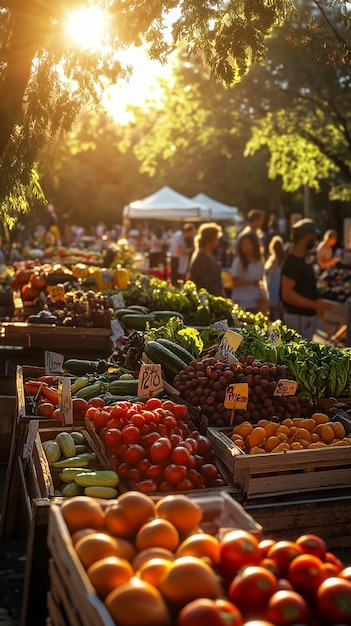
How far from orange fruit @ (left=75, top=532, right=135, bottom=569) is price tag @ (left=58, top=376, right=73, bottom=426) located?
2.14 metres

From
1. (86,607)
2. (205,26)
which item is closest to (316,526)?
(86,607)

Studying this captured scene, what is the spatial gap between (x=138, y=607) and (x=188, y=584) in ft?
0.52

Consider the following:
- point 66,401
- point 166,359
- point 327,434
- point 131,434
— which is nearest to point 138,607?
point 131,434

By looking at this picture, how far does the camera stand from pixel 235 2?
5.23 m

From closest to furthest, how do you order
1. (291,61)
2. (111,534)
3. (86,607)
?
(86,607)
(111,534)
(291,61)

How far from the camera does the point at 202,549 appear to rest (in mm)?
2314

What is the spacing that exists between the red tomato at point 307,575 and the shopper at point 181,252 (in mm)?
14666

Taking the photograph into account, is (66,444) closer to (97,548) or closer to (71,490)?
(71,490)

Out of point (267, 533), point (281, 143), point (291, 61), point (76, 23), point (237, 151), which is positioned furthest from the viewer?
point (237, 151)

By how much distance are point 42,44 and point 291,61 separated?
1620 cm

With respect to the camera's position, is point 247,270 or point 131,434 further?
point 247,270

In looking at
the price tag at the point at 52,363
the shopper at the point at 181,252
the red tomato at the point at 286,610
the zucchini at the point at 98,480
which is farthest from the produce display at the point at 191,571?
the shopper at the point at 181,252

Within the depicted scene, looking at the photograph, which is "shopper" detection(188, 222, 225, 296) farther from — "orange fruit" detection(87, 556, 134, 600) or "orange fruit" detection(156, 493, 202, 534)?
"orange fruit" detection(87, 556, 134, 600)

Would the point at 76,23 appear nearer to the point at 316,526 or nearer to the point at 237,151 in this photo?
the point at 316,526
